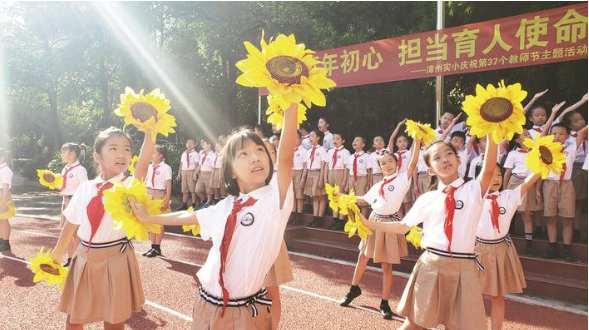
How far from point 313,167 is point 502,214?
5.96 m

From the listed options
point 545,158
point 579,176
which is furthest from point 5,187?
point 579,176

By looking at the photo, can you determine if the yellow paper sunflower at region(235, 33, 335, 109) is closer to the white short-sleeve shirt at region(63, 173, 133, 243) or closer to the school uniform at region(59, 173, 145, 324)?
the white short-sleeve shirt at region(63, 173, 133, 243)

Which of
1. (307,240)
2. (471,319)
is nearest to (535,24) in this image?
(307,240)

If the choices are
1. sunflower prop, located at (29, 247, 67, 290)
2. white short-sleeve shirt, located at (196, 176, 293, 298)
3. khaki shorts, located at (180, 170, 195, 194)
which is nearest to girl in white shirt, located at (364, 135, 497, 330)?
white short-sleeve shirt, located at (196, 176, 293, 298)

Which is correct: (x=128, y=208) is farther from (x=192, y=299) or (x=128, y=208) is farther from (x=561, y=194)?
(x=561, y=194)

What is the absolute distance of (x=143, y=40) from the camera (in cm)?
1994

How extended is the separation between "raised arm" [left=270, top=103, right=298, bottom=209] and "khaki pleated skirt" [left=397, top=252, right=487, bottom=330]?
1.52 m

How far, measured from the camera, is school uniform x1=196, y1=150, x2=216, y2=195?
1200 cm

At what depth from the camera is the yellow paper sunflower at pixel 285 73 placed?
2018 mm

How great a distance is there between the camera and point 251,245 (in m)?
2.28

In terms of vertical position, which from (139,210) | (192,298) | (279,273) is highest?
(139,210)

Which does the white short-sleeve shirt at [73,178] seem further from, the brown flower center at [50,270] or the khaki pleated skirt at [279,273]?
the khaki pleated skirt at [279,273]

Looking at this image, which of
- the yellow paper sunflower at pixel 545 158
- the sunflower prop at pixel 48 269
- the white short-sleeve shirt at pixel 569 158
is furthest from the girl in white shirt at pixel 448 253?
the white short-sleeve shirt at pixel 569 158

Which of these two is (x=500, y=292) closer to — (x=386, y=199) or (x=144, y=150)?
(x=386, y=199)
